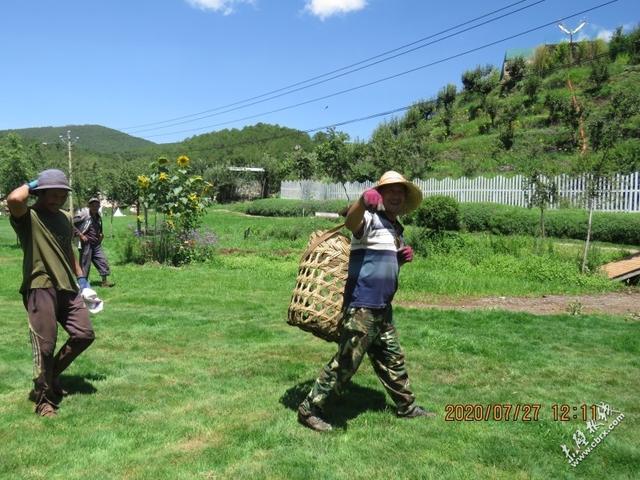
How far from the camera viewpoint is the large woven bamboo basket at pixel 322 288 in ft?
15.3

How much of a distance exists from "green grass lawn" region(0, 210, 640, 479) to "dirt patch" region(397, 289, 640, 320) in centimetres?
73

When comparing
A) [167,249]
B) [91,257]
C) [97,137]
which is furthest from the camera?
[97,137]

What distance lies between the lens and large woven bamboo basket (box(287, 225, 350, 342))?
4668mm

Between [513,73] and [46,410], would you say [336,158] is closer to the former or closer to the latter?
[513,73]

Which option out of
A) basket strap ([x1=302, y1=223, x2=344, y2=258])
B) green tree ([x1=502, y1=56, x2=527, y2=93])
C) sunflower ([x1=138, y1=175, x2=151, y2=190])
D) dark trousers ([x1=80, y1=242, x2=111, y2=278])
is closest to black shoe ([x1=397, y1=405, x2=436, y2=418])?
basket strap ([x1=302, y1=223, x2=344, y2=258])

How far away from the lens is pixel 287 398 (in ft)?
16.6

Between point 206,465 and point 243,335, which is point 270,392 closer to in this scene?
point 206,465

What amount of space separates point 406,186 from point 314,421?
1.85 meters

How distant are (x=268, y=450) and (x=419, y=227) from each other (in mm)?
13454

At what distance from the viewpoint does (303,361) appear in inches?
246

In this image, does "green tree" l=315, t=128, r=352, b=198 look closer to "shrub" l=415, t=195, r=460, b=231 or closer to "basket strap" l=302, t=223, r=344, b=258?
"shrub" l=415, t=195, r=460, b=231

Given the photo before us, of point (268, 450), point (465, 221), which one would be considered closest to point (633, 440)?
point (268, 450)

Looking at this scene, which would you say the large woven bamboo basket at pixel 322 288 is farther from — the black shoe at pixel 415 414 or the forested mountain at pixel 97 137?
the forested mountain at pixel 97 137

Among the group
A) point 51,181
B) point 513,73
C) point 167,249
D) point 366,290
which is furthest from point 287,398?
point 513,73
